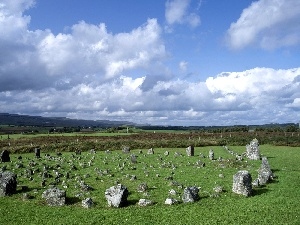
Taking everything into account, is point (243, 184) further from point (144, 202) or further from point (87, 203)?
point (87, 203)

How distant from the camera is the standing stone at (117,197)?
28578mm

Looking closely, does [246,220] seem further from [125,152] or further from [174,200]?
[125,152]

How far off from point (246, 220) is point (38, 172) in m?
28.0

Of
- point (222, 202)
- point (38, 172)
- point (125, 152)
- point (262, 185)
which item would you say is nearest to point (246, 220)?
point (222, 202)

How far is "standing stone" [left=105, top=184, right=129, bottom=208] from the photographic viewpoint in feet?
93.8

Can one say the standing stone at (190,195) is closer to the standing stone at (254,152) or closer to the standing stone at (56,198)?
the standing stone at (56,198)

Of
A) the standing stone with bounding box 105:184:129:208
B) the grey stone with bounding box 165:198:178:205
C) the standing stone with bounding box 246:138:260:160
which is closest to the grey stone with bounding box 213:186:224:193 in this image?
the grey stone with bounding box 165:198:178:205

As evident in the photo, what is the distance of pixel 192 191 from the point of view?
3003 cm

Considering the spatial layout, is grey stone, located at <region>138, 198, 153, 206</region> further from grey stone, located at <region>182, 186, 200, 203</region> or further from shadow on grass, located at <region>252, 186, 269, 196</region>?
shadow on grass, located at <region>252, 186, 269, 196</region>

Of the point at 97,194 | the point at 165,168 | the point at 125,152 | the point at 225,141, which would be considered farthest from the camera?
the point at 225,141

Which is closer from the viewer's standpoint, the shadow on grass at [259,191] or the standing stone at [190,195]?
the standing stone at [190,195]

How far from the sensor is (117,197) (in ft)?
94.1

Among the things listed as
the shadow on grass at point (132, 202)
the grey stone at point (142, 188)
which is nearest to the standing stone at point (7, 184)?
the shadow on grass at point (132, 202)

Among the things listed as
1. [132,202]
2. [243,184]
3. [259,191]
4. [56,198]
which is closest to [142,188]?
[132,202]
